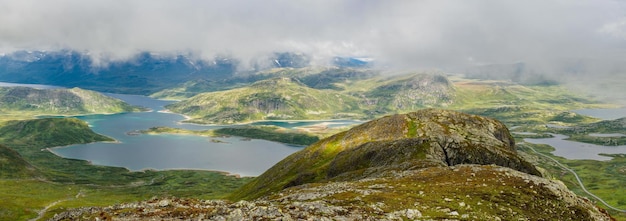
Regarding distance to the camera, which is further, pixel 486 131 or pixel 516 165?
pixel 486 131

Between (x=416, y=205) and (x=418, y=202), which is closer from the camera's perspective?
(x=416, y=205)

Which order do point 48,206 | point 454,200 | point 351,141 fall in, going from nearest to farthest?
point 454,200 → point 351,141 → point 48,206

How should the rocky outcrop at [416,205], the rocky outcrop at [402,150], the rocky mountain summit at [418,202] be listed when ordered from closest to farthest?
1. the rocky outcrop at [416,205]
2. the rocky mountain summit at [418,202]
3. the rocky outcrop at [402,150]

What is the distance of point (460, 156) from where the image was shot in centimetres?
9562

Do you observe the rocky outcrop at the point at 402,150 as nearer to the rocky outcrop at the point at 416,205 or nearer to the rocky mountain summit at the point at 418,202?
the rocky mountain summit at the point at 418,202

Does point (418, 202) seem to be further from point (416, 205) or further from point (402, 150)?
point (402, 150)

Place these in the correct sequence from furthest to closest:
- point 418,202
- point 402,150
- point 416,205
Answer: point 402,150, point 418,202, point 416,205

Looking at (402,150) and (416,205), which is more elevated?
(416,205)

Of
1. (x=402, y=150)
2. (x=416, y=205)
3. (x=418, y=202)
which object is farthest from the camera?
(x=402, y=150)

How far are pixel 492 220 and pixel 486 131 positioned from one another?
367 ft

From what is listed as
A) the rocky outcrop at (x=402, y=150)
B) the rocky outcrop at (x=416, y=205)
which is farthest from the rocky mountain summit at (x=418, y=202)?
the rocky outcrop at (x=402, y=150)

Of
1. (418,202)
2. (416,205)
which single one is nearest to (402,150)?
(418,202)

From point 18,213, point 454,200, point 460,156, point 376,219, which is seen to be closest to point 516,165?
point 460,156

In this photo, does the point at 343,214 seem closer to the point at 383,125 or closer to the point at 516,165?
the point at 516,165
